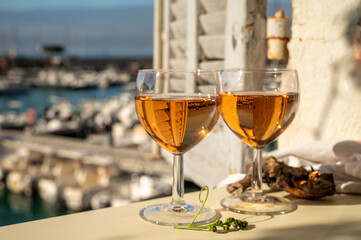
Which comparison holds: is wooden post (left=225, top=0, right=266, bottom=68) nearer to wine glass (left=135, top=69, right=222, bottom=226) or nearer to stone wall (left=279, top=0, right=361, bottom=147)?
stone wall (left=279, top=0, right=361, bottom=147)

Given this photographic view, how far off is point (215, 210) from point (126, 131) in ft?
74.5

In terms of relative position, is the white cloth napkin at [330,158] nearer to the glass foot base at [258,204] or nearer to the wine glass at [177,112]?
the glass foot base at [258,204]

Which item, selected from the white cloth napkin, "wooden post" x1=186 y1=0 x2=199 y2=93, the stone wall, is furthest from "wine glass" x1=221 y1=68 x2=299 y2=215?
"wooden post" x1=186 y1=0 x2=199 y2=93

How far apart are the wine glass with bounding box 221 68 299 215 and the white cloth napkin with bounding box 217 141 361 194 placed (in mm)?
240

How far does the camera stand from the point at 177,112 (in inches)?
39.3

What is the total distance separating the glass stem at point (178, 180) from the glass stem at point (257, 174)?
0.24m

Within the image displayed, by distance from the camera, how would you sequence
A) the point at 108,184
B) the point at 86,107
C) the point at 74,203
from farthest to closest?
the point at 86,107
the point at 74,203
the point at 108,184

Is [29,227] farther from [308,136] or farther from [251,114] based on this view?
[308,136]

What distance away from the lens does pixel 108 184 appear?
59.6ft

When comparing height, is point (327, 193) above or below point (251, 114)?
below

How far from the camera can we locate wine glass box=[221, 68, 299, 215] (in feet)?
3.75

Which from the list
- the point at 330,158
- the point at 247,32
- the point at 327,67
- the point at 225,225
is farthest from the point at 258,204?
the point at 247,32

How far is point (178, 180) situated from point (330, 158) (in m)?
0.70

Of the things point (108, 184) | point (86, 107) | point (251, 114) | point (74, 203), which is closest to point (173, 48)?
point (251, 114)
